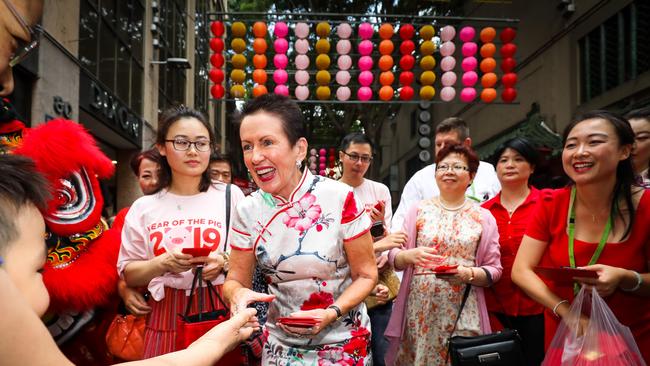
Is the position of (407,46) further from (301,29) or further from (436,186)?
(436,186)

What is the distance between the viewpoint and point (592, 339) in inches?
83.6

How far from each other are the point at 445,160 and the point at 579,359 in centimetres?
165

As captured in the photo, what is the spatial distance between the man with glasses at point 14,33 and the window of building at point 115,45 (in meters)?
6.97

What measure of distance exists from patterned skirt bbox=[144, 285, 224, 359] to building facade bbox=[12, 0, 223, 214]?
173 centimetres

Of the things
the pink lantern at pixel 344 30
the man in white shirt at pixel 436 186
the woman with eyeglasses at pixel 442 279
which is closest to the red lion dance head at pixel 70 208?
the woman with eyeglasses at pixel 442 279

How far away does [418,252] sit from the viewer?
9.85 ft

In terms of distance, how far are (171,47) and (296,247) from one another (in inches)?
587

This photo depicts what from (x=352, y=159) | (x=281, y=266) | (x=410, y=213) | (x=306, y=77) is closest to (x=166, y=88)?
(x=306, y=77)

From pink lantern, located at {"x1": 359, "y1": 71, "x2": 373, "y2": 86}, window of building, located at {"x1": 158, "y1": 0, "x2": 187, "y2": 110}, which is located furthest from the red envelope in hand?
window of building, located at {"x1": 158, "y1": 0, "x2": 187, "y2": 110}

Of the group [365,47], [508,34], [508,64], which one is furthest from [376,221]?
[508,34]

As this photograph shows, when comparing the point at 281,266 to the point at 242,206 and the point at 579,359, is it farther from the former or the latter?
the point at 579,359

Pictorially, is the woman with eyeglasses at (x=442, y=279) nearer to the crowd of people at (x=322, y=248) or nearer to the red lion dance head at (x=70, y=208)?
the crowd of people at (x=322, y=248)

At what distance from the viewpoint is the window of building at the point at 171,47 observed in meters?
14.2

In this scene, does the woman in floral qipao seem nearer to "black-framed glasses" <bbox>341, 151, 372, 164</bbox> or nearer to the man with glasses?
the man with glasses
